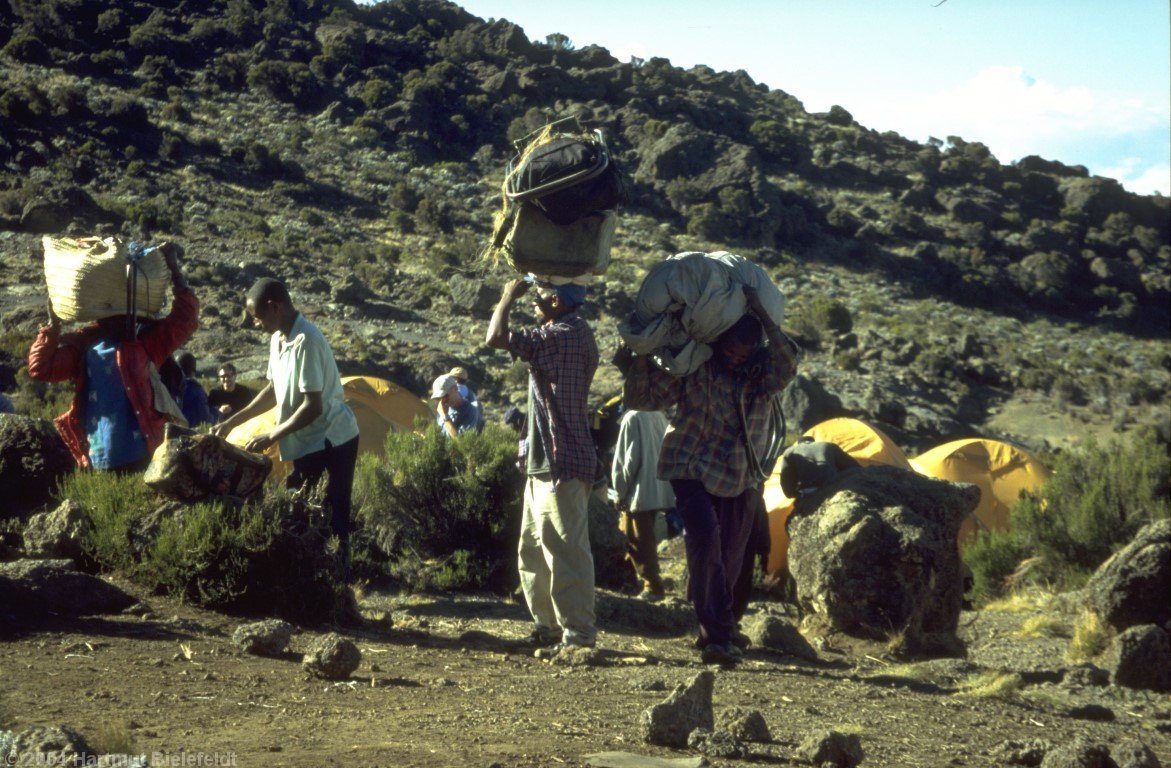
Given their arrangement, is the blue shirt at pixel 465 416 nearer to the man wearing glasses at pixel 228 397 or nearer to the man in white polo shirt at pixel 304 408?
the man wearing glasses at pixel 228 397

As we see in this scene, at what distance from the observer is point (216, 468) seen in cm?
605

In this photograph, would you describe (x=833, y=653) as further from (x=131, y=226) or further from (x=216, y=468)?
(x=131, y=226)


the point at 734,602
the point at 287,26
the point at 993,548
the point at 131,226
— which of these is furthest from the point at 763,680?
the point at 287,26

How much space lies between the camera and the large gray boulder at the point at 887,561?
7.22 meters

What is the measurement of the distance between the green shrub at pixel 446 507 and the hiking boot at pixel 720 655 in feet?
9.12

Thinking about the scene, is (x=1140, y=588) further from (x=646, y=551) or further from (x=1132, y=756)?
(x=1132, y=756)

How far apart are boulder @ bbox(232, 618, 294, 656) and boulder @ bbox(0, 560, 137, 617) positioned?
2.49 ft

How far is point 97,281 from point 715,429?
9.55 feet

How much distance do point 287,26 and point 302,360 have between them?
168 ft

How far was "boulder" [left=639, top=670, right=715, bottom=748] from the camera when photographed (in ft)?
13.1

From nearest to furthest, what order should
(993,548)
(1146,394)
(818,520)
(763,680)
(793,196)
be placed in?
(763,680) → (818,520) → (993,548) → (1146,394) → (793,196)

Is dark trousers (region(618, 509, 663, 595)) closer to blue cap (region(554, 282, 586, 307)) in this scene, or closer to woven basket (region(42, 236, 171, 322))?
blue cap (region(554, 282, 586, 307))

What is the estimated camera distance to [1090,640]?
8.33 meters

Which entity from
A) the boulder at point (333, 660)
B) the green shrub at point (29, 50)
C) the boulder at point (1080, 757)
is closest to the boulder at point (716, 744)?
the boulder at point (1080, 757)
